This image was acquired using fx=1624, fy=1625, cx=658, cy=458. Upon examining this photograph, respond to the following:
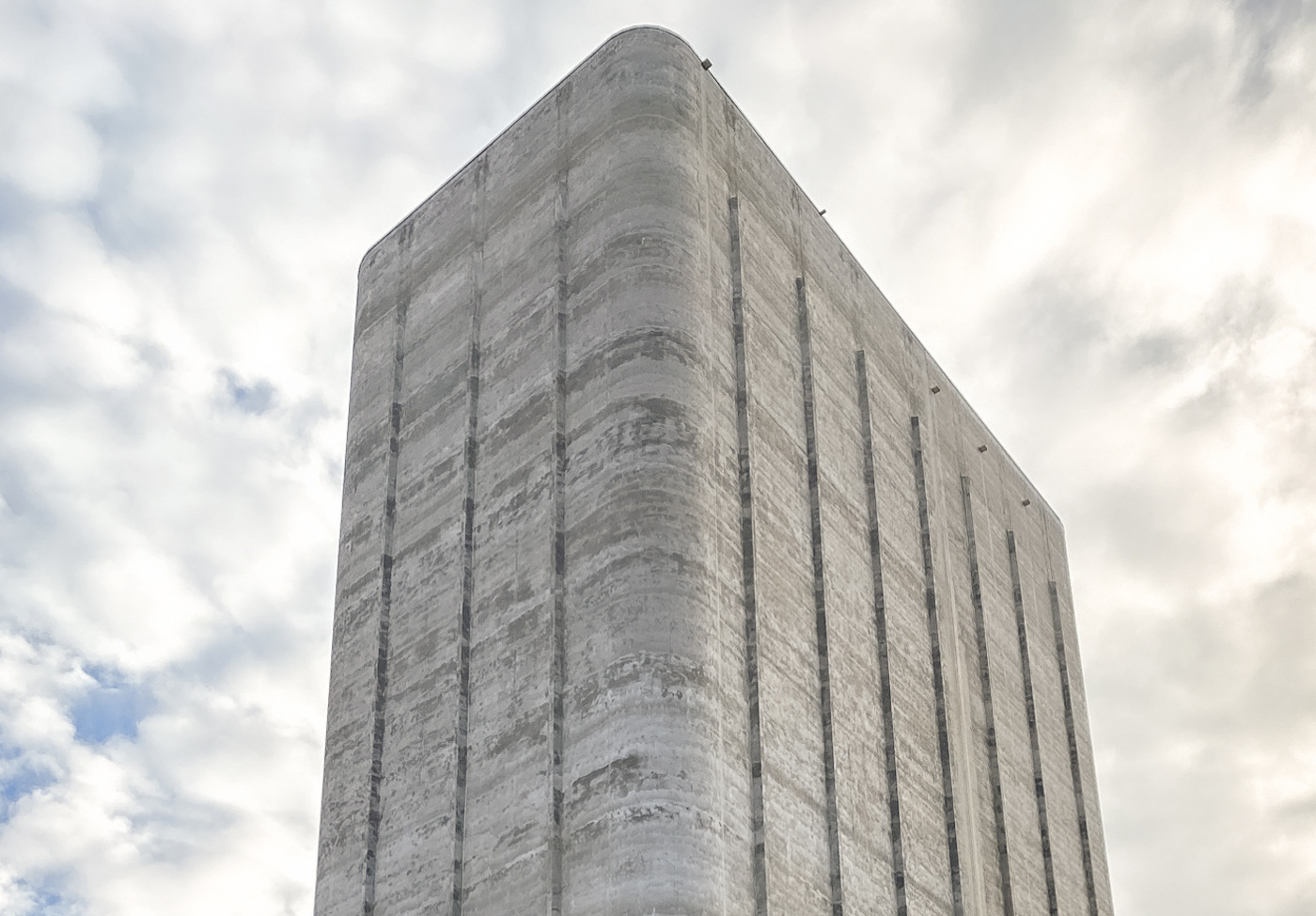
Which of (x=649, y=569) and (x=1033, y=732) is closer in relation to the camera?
(x=649, y=569)

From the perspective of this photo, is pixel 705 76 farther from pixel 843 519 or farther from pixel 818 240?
pixel 843 519

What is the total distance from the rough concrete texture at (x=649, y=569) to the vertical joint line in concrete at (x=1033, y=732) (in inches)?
8.2

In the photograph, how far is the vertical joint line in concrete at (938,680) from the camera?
1903 inches

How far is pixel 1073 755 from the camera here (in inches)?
2486

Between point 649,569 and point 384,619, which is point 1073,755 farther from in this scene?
point 649,569

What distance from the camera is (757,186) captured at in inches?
2005

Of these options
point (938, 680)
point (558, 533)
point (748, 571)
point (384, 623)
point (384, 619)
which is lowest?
point (748, 571)

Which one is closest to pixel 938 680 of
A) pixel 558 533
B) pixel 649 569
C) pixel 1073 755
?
pixel 1073 755

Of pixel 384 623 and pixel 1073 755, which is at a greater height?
pixel 1073 755

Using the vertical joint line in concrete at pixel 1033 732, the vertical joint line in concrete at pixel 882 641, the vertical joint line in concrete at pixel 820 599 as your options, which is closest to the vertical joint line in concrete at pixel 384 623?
the vertical joint line in concrete at pixel 820 599

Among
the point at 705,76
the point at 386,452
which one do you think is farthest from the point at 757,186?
the point at 386,452

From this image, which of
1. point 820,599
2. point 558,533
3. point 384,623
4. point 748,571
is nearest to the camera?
point 748,571

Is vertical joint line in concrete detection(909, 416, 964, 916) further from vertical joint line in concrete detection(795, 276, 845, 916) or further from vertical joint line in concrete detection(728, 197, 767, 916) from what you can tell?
vertical joint line in concrete detection(728, 197, 767, 916)

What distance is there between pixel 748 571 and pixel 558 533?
5047 mm
